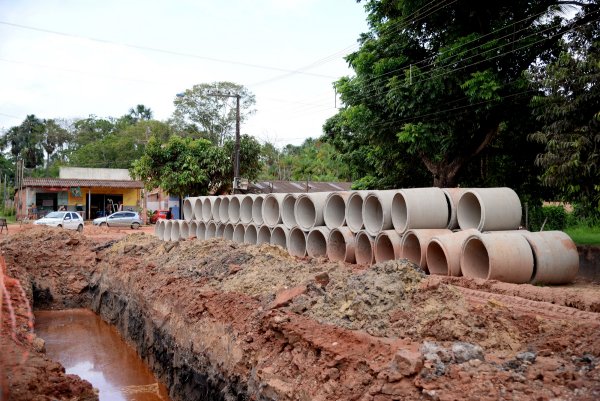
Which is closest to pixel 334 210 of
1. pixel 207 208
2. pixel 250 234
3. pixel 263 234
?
pixel 263 234

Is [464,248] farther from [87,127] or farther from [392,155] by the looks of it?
[87,127]

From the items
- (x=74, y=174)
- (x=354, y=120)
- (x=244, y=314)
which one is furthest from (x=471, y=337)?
(x=74, y=174)

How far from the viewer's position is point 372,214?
11.6 m

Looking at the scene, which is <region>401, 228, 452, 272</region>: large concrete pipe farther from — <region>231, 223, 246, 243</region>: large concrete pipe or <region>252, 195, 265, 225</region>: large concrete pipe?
<region>231, 223, 246, 243</region>: large concrete pipe

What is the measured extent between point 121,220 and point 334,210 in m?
22.5

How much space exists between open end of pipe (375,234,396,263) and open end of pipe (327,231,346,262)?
1.27 m

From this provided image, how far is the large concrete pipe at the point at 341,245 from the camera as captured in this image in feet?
38.0

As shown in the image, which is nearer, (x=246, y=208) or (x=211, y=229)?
(x=246, y=208)

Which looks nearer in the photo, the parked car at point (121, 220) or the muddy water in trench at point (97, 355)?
the muddy water in trench at point (97, 355)

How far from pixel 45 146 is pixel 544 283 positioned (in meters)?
60.2

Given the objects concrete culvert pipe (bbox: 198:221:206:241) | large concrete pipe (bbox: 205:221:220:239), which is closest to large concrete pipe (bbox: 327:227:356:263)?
large concrete pipe (bbox: 205:221:220:239)

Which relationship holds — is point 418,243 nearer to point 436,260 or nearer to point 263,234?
point 436,260

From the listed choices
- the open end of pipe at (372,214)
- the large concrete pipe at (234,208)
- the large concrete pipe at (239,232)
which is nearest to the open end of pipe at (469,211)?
the open end of pipe at (372,214)

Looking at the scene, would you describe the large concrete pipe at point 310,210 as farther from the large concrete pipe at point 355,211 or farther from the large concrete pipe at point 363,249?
the large concrete pipe at point 363,249
